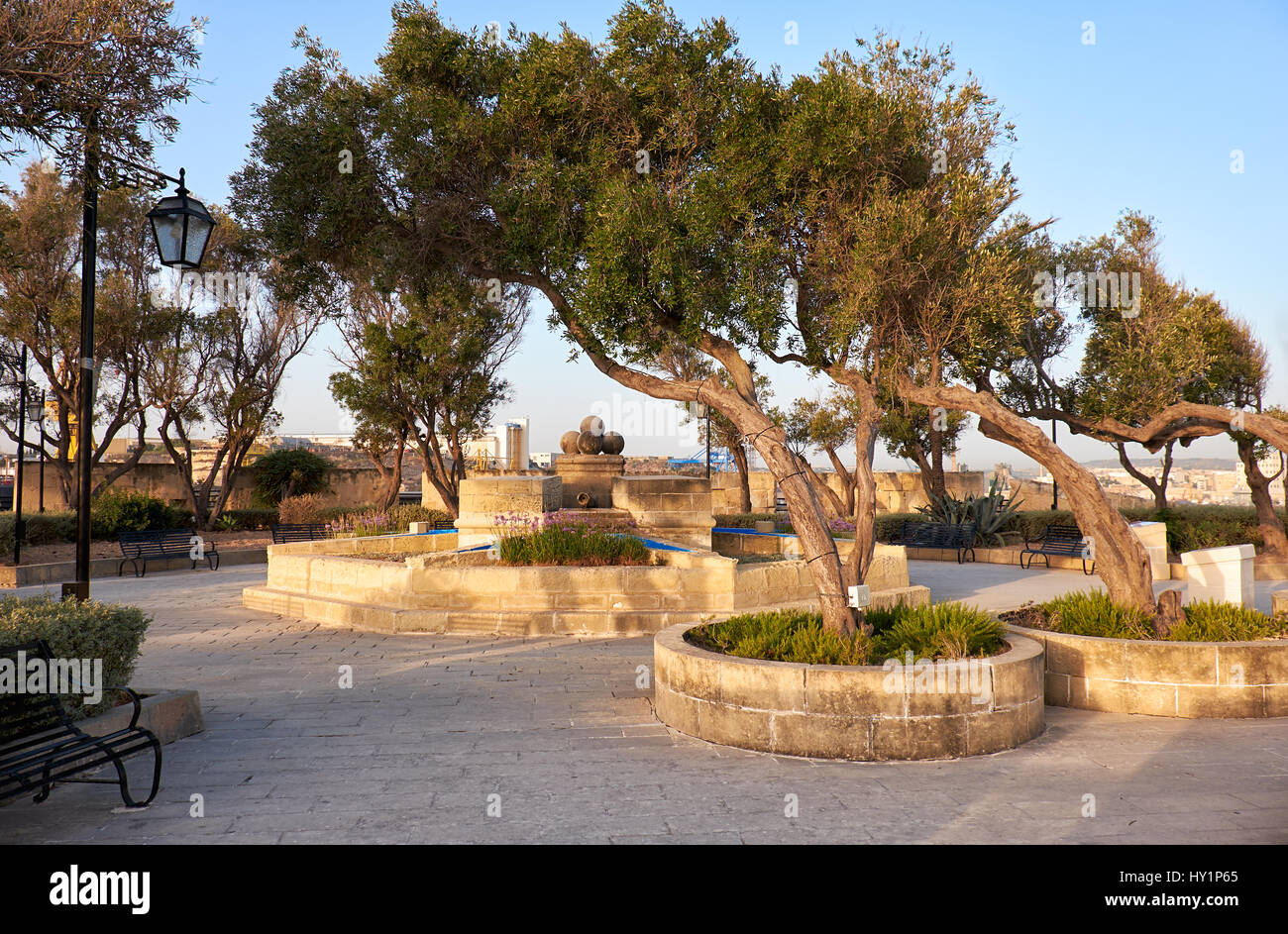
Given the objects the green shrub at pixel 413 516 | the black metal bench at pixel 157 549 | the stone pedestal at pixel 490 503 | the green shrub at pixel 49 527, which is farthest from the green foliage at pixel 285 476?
the stone pedestal at pixel 490 503

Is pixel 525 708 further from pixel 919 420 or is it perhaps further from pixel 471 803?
pixel 919 420

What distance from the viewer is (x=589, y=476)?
→ 16.0 meters

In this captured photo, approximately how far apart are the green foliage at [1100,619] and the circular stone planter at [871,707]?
1.47 meters

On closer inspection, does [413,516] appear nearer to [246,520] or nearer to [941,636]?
[246,520]

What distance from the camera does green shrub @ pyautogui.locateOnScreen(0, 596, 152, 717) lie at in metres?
4.94

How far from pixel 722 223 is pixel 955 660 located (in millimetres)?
4299

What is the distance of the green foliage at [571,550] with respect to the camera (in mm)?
10438

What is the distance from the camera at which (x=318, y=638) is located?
958 cm

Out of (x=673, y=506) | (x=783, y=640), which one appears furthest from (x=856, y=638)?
(x=673, y=506)

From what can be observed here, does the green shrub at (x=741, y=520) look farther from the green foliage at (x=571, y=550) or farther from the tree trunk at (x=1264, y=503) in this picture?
the green foliage at (x=571, y=550)

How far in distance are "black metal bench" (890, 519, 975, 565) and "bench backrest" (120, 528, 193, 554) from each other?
15.8 metres

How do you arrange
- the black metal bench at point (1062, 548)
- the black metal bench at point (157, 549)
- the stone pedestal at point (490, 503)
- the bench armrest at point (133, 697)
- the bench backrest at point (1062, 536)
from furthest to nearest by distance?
1. the bench backrest at point (1062, 536)
2. the black metal bench at point (157, 549)
3. the black metal bench at point (1062, 548)
4. the stone pedestal at point (490, 503)
5. the bench armrest at point (133, 697)

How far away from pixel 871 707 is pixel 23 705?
4.89 meters
